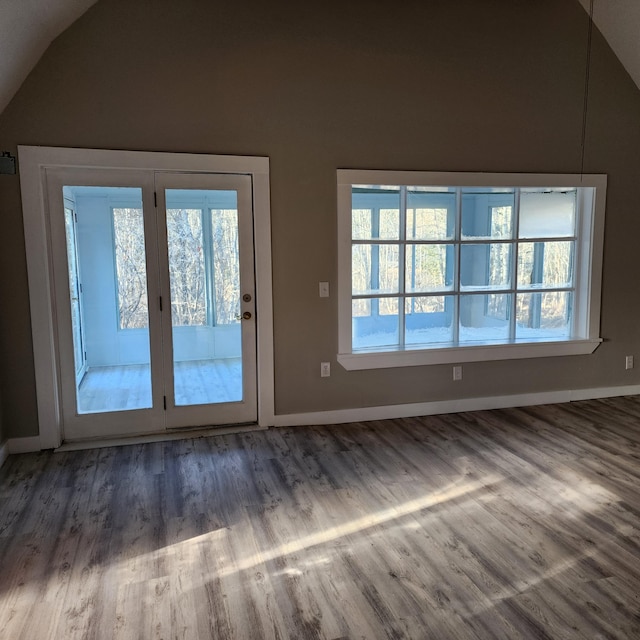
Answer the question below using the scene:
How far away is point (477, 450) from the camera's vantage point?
12.0ft

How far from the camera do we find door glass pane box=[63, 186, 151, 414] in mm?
3680

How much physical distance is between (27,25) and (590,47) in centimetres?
413

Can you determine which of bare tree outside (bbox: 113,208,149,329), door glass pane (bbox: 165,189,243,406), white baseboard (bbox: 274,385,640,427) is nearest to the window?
white baseboard (bbox: 274,385,640,427)

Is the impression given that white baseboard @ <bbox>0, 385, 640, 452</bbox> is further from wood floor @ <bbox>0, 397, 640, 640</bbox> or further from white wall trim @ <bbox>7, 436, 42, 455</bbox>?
wood floor @ <bbox>0, 397, 640, 640</bbox>

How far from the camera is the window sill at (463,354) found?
165 inches

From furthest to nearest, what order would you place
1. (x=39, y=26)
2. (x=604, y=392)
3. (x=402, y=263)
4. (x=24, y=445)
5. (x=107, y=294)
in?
(x=604, y=392) < (x=402, y=263) < (x=107, y=294) < (x=24, y=445) < (x=39, y=26)

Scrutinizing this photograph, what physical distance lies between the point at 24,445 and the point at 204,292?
1610 mm

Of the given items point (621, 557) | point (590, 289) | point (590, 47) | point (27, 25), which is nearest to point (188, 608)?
point (621, 557)

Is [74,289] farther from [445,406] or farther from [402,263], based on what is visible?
[445,406]

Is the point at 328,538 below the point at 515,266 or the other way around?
below

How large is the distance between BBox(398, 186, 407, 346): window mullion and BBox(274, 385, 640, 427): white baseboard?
22.7 inches

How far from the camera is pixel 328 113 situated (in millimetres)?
3918

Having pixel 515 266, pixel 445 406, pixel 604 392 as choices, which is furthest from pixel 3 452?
pixel 604 392

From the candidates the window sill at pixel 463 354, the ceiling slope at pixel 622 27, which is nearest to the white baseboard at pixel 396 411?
the window sill at pixel 463 354
